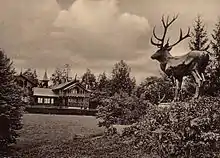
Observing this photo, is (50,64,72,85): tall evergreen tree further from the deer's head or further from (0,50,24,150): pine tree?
the deer's head

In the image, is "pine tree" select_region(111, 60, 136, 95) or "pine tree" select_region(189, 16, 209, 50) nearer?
"pine tree" select_region(111, 60, 136, 95)

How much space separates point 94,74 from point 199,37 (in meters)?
2.13

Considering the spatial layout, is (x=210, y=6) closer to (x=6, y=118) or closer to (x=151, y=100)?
(x=151, y=100)

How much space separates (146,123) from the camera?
6.33 m

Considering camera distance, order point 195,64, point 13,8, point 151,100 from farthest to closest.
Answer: point 151,100 → point 195,64 → point 13,8

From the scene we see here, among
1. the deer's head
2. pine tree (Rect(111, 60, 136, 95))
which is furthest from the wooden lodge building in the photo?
the deer's head

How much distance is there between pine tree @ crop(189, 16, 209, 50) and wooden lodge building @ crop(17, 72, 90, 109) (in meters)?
1.86

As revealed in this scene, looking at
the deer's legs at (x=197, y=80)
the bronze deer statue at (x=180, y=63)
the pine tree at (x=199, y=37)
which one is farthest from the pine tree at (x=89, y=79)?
the pine tree at (x=199, y=37)

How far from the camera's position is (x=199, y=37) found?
319 inches

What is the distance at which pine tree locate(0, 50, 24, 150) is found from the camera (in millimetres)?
6148

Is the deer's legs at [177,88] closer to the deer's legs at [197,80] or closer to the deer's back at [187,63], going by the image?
the deer's back at [187,63]

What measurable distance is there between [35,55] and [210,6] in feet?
7.25

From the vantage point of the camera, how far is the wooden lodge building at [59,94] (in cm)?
661

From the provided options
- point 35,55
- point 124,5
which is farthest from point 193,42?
point 35,55
